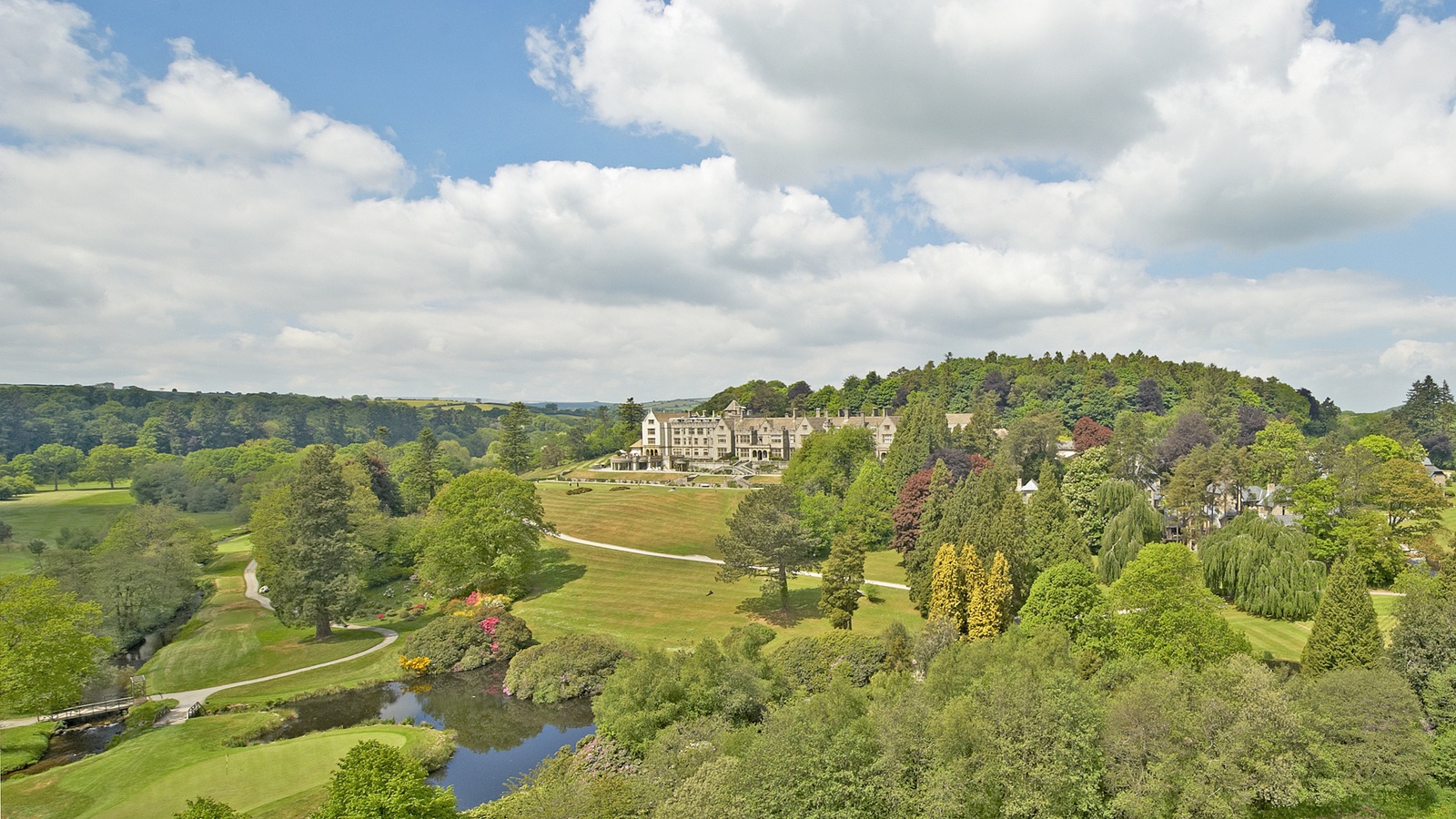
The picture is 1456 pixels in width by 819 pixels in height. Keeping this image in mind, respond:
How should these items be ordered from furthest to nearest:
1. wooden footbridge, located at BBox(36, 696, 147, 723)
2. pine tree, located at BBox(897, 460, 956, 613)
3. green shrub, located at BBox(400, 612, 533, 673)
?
pine tree, located at BBox(897, 460, 956, 613) < green shrub, located at BBox(400, 612, 533, 673) < wooden footbridge, located at BBox(36, 696, 147, 723)

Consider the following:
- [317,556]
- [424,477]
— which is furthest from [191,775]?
[424,477]

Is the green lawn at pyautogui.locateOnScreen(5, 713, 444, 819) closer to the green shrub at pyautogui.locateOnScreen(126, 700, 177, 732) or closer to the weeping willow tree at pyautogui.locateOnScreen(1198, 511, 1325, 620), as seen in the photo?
the green shrub at pyautogui.locateOnScreen(126, 700, 177, 732)

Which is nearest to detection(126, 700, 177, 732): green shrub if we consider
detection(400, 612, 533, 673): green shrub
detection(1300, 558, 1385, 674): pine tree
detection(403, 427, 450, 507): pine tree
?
detection(400, 612, 533, 673): green shrub

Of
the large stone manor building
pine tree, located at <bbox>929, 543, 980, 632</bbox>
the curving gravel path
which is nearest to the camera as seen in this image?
the curving gravel path

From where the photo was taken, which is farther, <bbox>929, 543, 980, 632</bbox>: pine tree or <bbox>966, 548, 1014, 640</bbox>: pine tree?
<bbox>929, 543, 980, 632</bbox>: pine tree

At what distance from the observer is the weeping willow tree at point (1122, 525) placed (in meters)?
→ 42.0

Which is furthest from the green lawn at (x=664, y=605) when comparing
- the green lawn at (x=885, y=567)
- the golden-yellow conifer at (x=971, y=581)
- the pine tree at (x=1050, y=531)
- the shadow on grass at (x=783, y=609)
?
the pine tree at (x=1050, y=531)

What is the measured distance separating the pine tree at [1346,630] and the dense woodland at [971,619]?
0.33 feet

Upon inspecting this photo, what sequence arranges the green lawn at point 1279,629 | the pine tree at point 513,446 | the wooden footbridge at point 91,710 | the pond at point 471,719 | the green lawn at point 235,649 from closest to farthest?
the pond at point 471,719 → the wooden footbridge at point 91,710 → the green lawn at point 1279,629 → the green lawn at point 235,649 → the pine tree at point 513,446

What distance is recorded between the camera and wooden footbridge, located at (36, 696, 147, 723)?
30266mm

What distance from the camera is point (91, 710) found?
103 ft

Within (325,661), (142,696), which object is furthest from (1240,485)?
(142,696)

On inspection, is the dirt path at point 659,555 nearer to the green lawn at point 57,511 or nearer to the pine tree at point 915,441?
the pine tree at point 915,441

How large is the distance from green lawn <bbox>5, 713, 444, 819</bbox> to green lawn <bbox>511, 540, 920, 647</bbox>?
14270 mm
